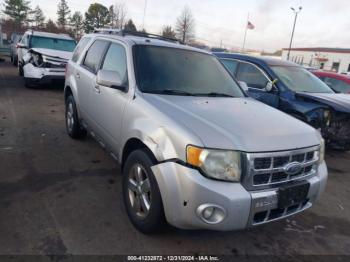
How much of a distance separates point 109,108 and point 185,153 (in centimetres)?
160

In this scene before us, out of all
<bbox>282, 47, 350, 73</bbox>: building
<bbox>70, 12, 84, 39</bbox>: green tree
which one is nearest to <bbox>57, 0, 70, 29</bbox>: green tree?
<bbox>70, 12, 84, 39</bbox>: green tree

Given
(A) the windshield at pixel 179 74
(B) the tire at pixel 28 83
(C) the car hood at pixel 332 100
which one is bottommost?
(B) the tire at pixel 28 83

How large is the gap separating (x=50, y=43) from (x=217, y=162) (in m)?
10.4

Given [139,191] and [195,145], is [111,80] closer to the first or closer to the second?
[139,191]

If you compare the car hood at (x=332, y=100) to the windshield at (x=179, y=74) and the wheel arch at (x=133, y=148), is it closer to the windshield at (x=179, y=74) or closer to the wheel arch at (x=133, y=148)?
the windshield at (x=179, y=74)

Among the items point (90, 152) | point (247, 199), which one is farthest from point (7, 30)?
point (247, 199)

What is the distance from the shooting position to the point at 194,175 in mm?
2377

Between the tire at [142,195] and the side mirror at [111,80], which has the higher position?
the side mirror at [111,80]

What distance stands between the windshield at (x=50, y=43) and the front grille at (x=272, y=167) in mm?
10253

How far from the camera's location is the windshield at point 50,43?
10984 millimetres

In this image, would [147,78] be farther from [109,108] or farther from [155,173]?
[155,173]

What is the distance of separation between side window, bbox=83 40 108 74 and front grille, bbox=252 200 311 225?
116 inches

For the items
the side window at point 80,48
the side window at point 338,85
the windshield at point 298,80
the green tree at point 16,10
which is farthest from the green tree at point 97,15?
the side window at point 80,48

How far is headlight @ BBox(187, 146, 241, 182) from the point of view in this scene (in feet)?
7.88
